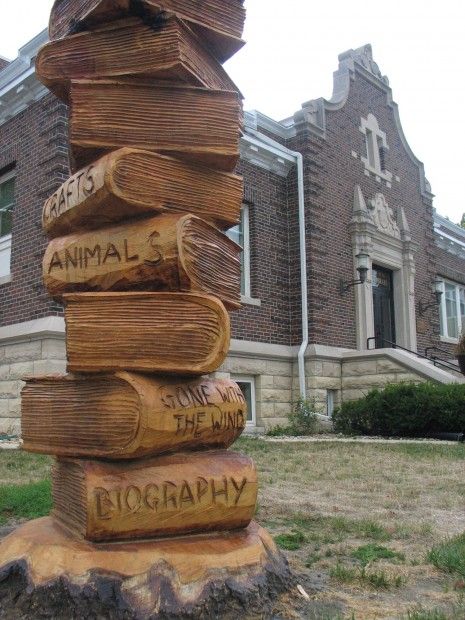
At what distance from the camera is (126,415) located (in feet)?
7.97

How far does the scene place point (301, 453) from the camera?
7.96 metres

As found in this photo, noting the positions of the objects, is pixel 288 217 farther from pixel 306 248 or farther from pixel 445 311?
pixel 445 311

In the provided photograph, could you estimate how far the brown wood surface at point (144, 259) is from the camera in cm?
258

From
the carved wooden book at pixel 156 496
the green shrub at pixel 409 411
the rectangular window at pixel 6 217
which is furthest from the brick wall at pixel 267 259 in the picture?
the carved wooden book at pixel 156 496

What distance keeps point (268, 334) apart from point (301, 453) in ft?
16.1

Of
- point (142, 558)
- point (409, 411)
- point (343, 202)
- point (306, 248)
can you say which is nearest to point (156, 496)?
point (142, 558)

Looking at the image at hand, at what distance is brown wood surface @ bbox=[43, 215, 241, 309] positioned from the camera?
2.58m

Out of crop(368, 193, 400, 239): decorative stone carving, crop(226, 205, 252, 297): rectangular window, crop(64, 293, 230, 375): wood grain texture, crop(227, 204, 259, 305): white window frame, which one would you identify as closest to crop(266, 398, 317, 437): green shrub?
crop(227, 204, 259, 305): white window frame

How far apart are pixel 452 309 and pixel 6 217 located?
1410cm

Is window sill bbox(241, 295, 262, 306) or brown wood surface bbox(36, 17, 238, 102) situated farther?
window sill bbox(241, 295, 262, 306)

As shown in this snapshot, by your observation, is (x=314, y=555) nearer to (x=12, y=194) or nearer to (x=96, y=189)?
(x=96, y=189)

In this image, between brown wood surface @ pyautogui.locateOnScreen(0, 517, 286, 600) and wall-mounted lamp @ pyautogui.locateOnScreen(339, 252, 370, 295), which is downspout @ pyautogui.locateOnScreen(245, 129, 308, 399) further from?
brown wood surface @ pyautogui.locateOnScreen(0, 517, 286, 600)

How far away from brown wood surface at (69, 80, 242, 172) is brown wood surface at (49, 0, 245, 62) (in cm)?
30

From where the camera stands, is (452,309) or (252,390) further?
(452,309)
